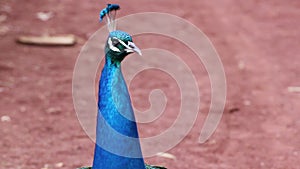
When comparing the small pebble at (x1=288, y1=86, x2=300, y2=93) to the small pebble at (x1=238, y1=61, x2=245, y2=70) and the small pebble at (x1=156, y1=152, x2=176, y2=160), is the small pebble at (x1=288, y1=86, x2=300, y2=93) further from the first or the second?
the small pebble at (x1=156, y1=152, x2=176, y2=160)

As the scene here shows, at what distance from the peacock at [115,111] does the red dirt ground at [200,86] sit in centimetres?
155

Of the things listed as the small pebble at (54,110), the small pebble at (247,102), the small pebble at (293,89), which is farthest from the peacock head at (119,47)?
the small pebble at (293,89)

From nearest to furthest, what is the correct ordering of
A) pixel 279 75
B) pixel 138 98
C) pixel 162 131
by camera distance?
pixel 162 131, pixel 138 98, pixel 279 75

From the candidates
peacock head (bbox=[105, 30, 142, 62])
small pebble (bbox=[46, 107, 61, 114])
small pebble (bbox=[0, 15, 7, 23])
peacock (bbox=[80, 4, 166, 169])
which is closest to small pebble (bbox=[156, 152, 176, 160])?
small pebble (bbox=[46, 107, 61, 114])

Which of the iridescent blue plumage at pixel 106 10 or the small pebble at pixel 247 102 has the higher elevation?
the iridescent blue plumage at pixel 106 10

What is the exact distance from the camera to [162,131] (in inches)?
209

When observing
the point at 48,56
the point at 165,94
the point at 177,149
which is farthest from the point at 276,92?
the point at 48,56

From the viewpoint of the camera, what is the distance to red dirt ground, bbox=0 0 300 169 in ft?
16.0

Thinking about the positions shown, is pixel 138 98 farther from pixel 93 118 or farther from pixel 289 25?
pixel 289 25

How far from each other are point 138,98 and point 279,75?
152 centimetres

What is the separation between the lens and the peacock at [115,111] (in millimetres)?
3143

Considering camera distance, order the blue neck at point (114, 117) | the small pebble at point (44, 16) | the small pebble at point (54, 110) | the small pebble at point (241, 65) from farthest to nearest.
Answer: the small pebble at point (44, 16) < the small pebble at point (241, 65) < the small pebble at point (54, 110) < the blue neck at point (114, 117)

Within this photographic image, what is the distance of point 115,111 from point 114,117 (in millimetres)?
31

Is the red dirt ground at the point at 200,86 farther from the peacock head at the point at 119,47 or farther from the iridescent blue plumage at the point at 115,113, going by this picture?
the peacock head at the point at 119,47
